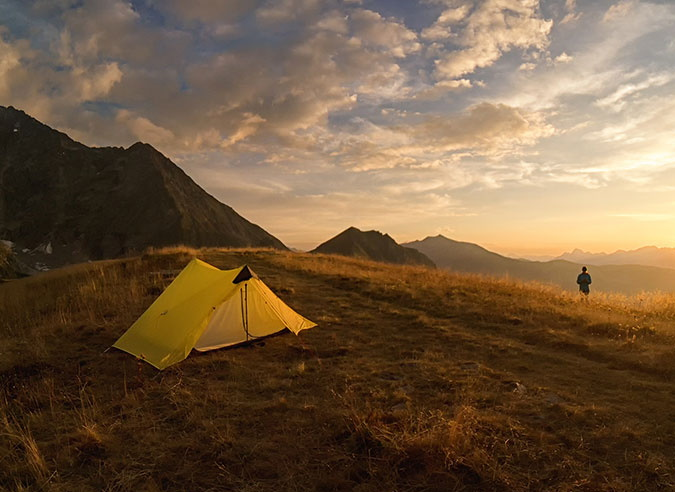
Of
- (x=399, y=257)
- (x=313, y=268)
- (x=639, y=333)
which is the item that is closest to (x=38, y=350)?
(x=313, y=268)

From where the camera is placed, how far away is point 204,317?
866 centimetres

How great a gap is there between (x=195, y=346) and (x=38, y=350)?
364 centimetres

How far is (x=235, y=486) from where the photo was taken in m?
4.30

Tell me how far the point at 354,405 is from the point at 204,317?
4264 millimetres

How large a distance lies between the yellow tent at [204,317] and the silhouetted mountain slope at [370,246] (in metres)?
157

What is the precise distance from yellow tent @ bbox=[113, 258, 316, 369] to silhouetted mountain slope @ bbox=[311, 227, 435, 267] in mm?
156637

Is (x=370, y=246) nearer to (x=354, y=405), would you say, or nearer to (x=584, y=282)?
(x=584, y=282)

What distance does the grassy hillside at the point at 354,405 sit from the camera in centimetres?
447

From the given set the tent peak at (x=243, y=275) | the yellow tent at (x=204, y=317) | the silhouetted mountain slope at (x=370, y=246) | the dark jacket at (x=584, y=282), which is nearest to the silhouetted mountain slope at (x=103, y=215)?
the silhouetted mountain slope at (x=370, y=246)

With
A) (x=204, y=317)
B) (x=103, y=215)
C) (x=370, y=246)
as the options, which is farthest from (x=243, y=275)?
(x=103, y=215)

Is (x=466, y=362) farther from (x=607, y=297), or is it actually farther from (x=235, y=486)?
(x=607, y=297)

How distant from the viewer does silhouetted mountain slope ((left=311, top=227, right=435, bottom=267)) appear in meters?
172

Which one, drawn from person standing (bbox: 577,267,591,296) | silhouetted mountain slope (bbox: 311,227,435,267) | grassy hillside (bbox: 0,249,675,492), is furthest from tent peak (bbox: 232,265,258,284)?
silhouetted mountain slope (bbox: 311,227,435,267)

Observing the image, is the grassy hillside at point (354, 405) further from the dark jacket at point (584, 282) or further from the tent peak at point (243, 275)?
the dark jacket at point (584, 282)
